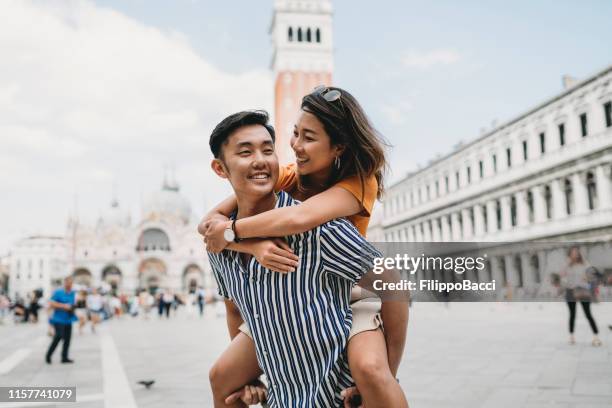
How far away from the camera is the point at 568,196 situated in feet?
100

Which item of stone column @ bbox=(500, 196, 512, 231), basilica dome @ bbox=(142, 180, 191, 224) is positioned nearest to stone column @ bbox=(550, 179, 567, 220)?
stone column @ bbox=(500, 196, 512, 231)

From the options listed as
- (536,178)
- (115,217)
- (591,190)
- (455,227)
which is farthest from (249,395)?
(115,217)

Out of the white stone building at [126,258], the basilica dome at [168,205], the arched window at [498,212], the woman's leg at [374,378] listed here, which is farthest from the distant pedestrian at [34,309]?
the basilica dome at [168,205]

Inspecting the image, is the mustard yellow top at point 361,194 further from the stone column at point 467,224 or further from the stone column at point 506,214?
the stone column at point 467,224

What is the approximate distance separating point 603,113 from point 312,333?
1181 inches

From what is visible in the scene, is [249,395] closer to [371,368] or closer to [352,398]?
[352,398]

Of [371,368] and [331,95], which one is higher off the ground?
[331,95]

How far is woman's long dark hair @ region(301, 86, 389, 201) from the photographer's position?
190cm

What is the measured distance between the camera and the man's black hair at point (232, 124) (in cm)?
193

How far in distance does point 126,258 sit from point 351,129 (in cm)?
6916

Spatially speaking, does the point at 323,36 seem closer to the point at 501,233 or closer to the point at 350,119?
the point at 501,233

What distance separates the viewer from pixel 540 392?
5.94 meters

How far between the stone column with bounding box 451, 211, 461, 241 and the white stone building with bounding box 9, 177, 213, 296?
111 feet

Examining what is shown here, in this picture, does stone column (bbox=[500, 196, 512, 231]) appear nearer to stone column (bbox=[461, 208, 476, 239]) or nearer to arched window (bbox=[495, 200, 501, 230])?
arched window (bbox=[495, 200, 501, 230])
